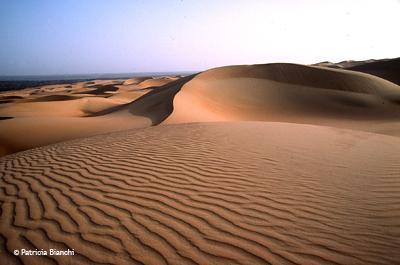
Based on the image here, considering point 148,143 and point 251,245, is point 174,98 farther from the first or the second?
point 251,245

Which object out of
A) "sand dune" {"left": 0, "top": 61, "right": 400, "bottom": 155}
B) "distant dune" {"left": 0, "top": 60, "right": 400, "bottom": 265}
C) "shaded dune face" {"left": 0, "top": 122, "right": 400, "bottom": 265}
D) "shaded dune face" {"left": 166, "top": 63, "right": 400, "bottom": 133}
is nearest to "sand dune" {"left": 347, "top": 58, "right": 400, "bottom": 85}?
"sand dune" {"left": 0, "top": 61, "right": 400, "bottom": 155}

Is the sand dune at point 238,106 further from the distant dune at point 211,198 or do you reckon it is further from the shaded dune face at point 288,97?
the distant dune at point 211,198

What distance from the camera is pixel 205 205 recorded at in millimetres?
3266

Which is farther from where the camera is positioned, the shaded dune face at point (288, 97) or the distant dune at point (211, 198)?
the shaded dune face at point (288, 97)

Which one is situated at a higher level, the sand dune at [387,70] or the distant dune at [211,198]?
the sand dune at [387,70]

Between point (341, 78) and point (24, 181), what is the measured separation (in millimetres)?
20196

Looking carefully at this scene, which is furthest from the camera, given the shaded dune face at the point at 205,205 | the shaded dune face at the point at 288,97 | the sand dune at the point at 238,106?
the shaded dune face at the point at 288,97

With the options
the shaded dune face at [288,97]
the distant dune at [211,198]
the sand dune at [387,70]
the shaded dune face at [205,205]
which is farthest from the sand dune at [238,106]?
the sand dune at [387,70]

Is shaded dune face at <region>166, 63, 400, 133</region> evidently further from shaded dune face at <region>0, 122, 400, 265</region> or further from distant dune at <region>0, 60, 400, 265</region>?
shaded dune face at <region>0, 122, 400, 265</region>

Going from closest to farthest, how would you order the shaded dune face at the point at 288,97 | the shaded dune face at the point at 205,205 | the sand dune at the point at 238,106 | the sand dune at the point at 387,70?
the shaded dune face at the point at 205,205, the sand dune at the point at 238,106, the shaded dune face at the point at 288,97, the sand dune at the point at 387,70

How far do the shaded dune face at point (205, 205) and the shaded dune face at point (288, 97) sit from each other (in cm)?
706

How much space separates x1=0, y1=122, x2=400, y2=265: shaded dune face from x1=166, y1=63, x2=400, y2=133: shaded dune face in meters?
7.06

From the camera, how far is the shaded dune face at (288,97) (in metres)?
14.7

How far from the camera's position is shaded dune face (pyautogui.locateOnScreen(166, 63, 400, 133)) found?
1470 centimetres
